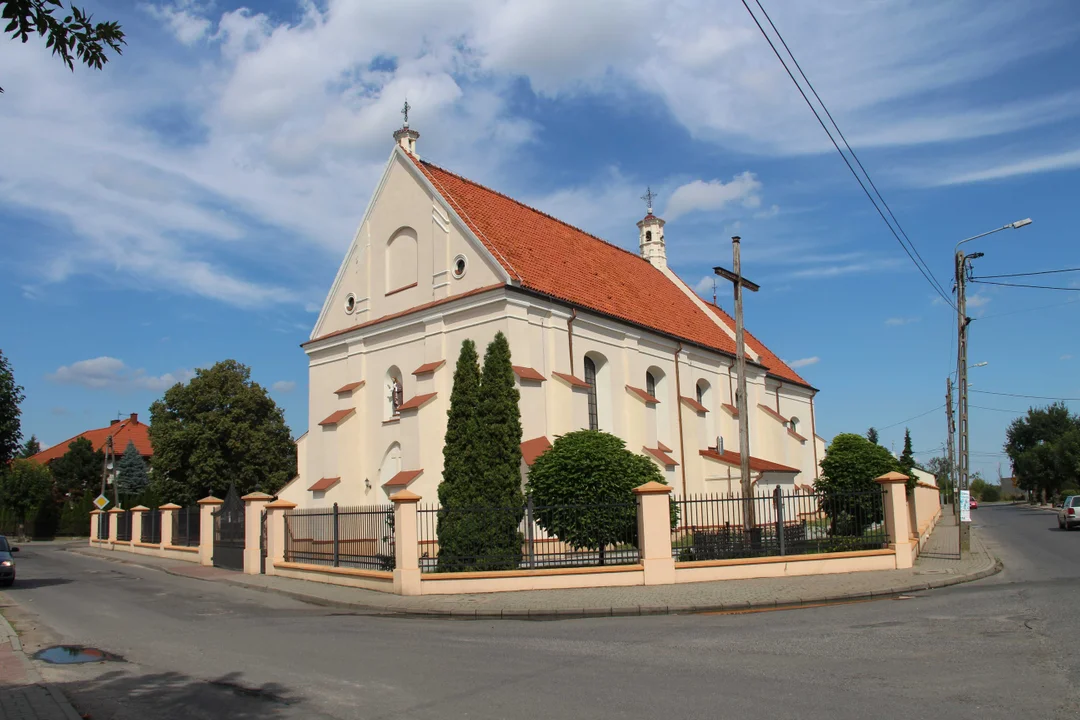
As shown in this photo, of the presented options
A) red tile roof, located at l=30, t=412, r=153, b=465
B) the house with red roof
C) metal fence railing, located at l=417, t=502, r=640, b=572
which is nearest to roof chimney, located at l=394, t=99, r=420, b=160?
the house with red roof

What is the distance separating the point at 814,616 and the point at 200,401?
132 ft

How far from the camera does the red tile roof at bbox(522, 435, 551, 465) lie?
2094cm

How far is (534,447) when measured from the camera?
21.5m

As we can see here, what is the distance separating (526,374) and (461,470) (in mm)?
4395

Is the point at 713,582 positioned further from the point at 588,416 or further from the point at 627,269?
the point at 627,269

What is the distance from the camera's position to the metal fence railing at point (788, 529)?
16812mm

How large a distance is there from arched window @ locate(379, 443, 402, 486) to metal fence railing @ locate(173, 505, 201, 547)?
665 cm

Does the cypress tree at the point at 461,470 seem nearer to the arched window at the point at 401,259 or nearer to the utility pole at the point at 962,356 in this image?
the arched window at the point at 401,259

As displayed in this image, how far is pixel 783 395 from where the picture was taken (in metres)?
42.0

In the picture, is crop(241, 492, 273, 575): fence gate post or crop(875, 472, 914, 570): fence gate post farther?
crop(241, 492, 273, 575): fence gate post

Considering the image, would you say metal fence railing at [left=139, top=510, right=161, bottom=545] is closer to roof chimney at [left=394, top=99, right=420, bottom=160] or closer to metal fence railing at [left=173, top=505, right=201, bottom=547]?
metal fence railing at [left=173, top=505, right=201, bottom=547]

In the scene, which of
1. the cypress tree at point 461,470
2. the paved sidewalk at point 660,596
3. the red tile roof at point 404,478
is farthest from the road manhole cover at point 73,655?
the red tile roof at point 404,478

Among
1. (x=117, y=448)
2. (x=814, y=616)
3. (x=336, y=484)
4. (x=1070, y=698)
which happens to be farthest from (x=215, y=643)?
(x=117, y=448)

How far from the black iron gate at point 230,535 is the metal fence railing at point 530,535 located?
28.9 feet
